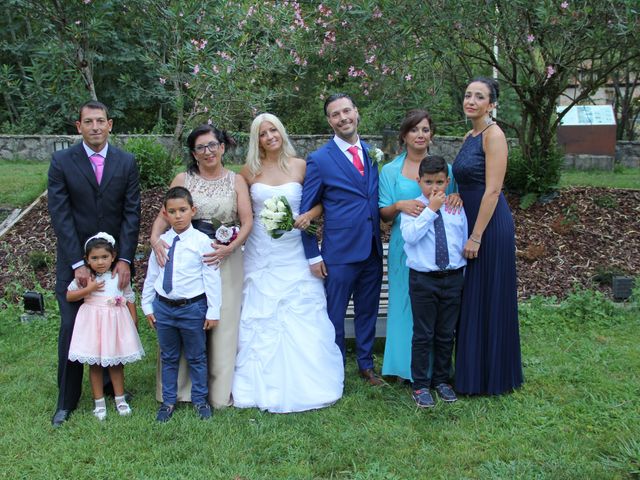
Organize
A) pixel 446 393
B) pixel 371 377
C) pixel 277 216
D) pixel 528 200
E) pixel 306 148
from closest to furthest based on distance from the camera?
pixel 277 216 < pixel 446 393 < pixel 371 377 < pixel 528 200 < pixel 306 148

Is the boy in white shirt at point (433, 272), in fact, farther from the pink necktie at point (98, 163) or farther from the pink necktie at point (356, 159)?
the pink necktie at point (98, 163)

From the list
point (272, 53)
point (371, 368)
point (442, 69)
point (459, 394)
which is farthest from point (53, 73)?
point (459, 394)

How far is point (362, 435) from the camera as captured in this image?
3.95 m

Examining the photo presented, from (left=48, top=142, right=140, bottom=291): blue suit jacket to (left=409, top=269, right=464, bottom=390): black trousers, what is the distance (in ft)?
6.28

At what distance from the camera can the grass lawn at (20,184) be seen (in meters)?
9.05

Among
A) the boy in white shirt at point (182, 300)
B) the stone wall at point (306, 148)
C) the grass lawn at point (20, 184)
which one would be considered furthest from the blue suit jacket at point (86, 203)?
the stone wall at point (306, 148)

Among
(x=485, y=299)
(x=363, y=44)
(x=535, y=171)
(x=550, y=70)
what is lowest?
(x=485, y=299)

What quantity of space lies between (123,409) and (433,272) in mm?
2209

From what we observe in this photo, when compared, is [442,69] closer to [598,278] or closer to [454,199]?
[598,278]

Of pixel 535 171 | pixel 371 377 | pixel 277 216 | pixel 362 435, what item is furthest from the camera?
pixel 535 171

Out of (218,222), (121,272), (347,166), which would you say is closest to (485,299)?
(347,166)

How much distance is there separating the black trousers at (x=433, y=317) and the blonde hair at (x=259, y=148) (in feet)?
3.89

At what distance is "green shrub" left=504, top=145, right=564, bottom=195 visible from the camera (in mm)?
8789

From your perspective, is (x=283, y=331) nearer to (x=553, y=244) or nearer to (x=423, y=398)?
(x=423, y=398)
